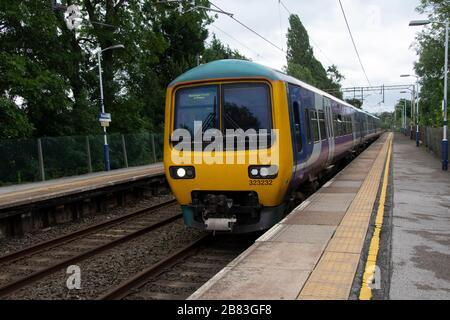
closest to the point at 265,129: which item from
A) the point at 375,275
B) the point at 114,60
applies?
the point at 375,275

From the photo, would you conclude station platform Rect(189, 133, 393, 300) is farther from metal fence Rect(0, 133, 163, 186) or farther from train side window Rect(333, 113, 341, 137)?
metal fence Rect(0, 133, 163, 186)

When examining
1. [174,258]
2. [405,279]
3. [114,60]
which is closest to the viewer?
[405,279]

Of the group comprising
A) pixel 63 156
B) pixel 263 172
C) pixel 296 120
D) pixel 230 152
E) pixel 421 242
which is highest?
pixel 296 120

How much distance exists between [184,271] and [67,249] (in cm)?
299

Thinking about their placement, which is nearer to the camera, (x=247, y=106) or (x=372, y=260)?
(x=372, y=260)

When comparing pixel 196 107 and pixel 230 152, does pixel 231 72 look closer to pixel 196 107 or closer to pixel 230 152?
pixel 196 107

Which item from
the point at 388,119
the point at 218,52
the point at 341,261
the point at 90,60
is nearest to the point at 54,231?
the point at 341,261

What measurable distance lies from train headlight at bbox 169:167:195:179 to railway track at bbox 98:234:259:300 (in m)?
1.26

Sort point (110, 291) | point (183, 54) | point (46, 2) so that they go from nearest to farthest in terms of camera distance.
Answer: point (110, 291)
point (46, 2)
point (183, 54)

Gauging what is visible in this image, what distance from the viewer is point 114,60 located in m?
31.7

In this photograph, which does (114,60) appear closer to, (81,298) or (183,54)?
(183,54)

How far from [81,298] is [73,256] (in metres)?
2.11

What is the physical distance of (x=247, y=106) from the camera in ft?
25.5

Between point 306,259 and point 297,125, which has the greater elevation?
point 297,125
